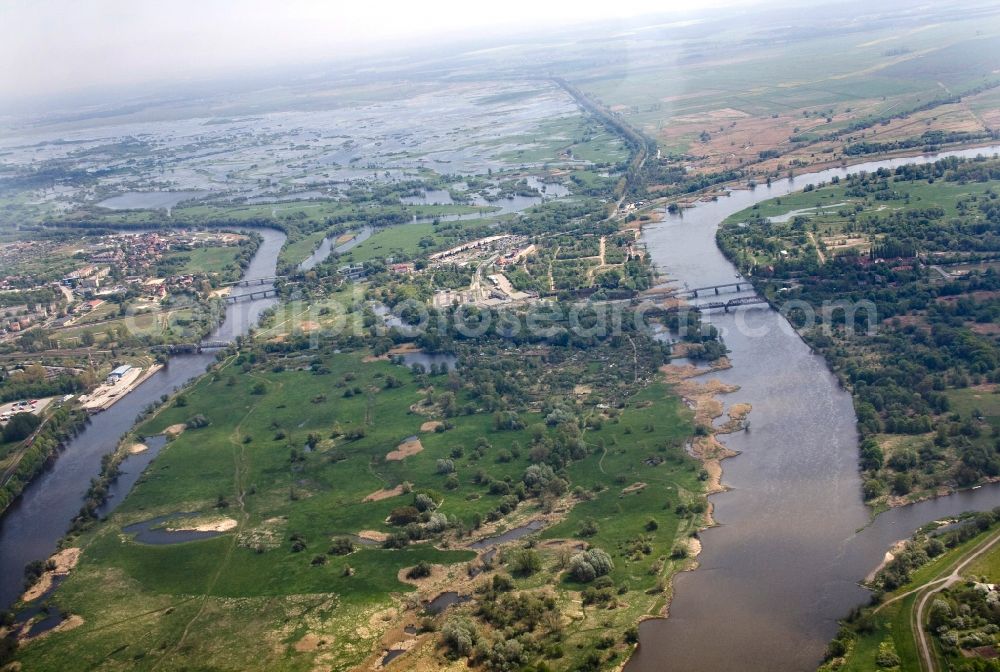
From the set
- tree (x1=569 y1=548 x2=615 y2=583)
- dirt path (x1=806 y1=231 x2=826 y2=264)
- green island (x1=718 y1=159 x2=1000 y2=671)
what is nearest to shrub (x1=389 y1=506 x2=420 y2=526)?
tree (x1=569 y1=548 x2=615 y2=583)

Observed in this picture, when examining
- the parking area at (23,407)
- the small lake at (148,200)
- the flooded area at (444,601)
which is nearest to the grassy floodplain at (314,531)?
the flooded area at (444,601)

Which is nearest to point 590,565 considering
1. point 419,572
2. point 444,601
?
point 444,601

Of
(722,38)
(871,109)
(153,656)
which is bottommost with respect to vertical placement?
(153,656)

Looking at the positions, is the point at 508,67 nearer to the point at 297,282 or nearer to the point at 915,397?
the point at 297,282

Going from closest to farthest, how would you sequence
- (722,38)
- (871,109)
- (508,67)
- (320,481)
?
(320,481) < (871,109) < (722,38) < (508,67)

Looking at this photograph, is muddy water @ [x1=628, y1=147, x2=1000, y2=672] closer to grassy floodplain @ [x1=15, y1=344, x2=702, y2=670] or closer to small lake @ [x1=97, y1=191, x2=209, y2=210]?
grassy floodplain @ [x1=15, y1=344, x2=702, y2=670]

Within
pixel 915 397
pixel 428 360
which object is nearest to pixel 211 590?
pixel 428 360
